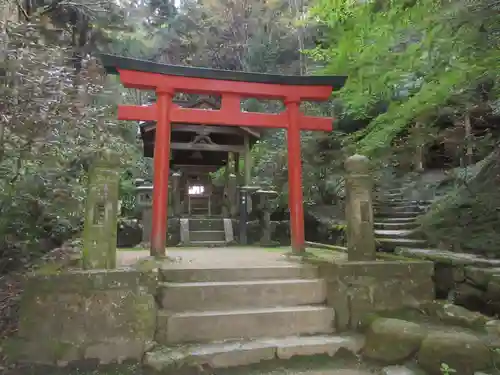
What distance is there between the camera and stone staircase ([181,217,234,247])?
401 inches

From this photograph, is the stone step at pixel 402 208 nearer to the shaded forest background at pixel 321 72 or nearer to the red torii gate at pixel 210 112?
the shaded forest background at pixel 321 72

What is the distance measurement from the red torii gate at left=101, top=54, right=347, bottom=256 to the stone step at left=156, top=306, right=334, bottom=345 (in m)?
1.92

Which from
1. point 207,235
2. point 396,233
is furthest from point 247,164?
point 396,233

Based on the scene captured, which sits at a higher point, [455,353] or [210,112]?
[210,112]

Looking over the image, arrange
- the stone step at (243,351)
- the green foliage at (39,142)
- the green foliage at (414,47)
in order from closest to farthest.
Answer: the stone step at (243,351) < the green foliage at (414,47) < the green foliage at (39,142)

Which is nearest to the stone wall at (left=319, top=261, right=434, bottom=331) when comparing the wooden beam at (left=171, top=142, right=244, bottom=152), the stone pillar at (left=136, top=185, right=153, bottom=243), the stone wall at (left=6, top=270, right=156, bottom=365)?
the stone wall at (left=6, top=270, right=156, bottom=365)

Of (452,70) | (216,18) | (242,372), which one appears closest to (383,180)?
(452,70)

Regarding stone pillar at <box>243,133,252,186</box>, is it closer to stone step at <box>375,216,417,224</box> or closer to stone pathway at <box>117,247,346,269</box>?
stone step at <box>375,216,417,224</box>

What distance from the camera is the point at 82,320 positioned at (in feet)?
11.3

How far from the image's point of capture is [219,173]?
19.8 meters

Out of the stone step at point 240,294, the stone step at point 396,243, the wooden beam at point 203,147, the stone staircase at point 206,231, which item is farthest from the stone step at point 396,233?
the wooden beam at point 203,147

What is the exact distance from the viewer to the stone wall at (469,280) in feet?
13.3

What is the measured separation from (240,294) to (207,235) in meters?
6.60

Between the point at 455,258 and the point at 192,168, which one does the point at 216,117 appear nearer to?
the point at 455,258
